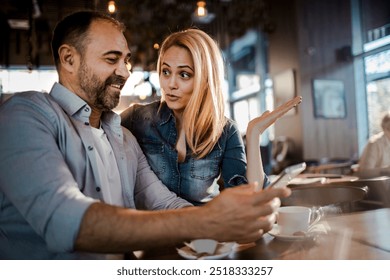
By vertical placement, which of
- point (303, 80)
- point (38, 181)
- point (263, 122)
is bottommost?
point (38, 181)

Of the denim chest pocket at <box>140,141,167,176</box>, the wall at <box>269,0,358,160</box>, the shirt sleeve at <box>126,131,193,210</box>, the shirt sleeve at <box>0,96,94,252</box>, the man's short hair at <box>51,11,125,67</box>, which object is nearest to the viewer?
the shirt sleeve at <box>0,96,94,252</box>

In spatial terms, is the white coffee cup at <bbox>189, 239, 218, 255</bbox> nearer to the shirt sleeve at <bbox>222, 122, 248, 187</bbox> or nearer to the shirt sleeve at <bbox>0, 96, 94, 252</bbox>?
the shirt sleeve at <bbox>0, 96, 94, 252</bbox>

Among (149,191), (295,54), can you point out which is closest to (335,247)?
(149,191)

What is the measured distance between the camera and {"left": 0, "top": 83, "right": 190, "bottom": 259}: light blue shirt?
0.75 meters

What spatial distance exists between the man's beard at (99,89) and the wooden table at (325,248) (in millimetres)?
516

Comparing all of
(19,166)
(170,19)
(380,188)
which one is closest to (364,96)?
(380,188)

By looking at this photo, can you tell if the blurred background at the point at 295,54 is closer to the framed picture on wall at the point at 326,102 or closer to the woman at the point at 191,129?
the framed picture on wall at the point at 326,102

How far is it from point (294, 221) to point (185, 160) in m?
0.57

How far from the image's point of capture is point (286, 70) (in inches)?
181

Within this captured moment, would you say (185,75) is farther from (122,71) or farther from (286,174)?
(286,174)

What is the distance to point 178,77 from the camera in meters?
1.34

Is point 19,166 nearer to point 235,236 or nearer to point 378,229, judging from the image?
point 235,236

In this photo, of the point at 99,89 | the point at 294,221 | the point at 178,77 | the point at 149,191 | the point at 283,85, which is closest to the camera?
the point at 294,221

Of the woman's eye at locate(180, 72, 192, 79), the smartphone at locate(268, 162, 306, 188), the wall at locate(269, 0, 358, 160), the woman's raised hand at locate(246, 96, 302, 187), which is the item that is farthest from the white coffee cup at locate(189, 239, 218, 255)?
the wall at locate(269, 0, 358, 160)
